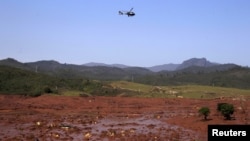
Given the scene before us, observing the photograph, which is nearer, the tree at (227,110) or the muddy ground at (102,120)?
the muddy ground at (102,120)

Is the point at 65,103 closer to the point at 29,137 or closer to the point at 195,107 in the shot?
the point at 195,107

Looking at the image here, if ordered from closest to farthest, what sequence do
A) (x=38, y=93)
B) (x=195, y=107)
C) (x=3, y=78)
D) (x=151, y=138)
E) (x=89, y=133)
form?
(x=151, y=138) → (x=89, y=133) → (x=195, y=107) → (x=38, y=93) → (x=3, y=78)

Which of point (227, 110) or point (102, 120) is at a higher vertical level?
point (227, 110)

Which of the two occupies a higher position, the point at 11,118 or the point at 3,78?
the point at 3,78

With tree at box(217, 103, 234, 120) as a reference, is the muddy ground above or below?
below

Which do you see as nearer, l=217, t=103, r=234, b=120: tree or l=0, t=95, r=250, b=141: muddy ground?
l=0, t=95, r=250, b=141: muddy ground

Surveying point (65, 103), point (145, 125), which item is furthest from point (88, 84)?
point (145, 125)

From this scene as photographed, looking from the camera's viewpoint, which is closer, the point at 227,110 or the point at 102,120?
the point at 227,110

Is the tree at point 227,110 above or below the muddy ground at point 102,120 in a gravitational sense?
above
